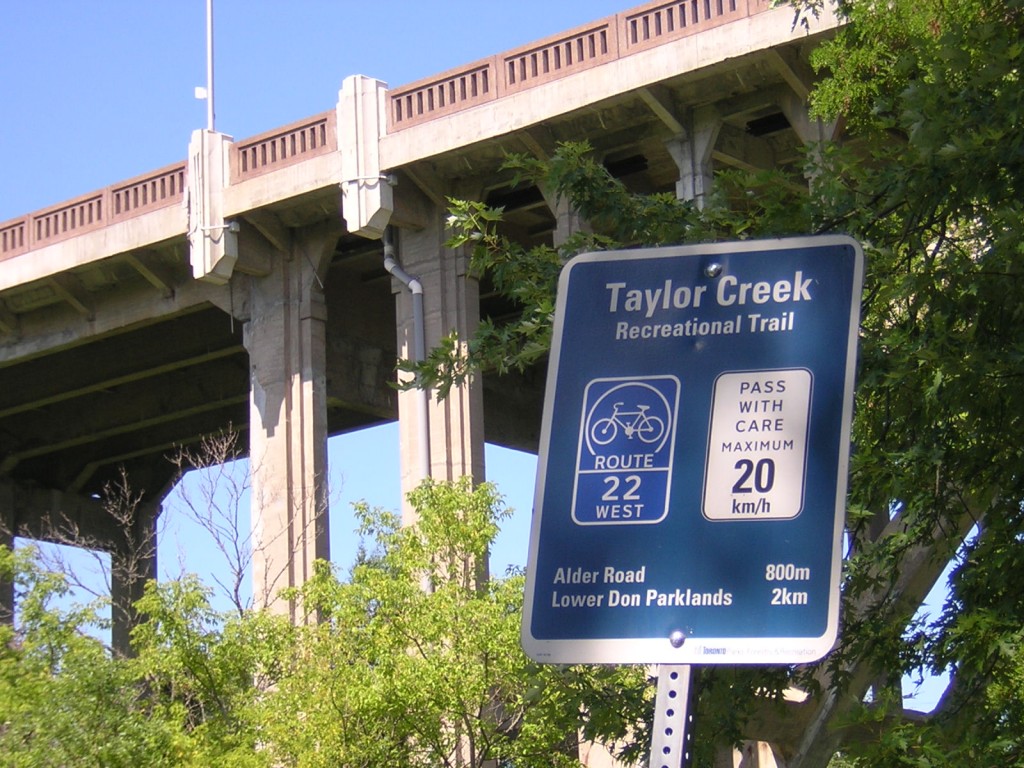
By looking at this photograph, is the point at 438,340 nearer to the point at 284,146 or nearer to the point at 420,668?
the point at 284,146

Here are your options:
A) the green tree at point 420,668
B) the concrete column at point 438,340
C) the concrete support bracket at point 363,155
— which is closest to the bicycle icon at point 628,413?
the green tree at point 420,668

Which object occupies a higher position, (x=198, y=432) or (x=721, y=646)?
(x=198, y=432)

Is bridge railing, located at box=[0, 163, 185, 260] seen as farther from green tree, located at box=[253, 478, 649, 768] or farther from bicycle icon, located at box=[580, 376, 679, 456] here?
bicycle icon, located at box=[580, 376, 679, 456]

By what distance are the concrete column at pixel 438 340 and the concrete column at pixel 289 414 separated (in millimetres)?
1921

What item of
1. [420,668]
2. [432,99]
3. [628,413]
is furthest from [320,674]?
[628,413]

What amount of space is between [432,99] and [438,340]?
3943mm

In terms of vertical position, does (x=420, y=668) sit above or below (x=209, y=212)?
below

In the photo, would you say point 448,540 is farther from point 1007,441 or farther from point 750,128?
point 1007,441

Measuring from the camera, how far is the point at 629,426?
3.39 m

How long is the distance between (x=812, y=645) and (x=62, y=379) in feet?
121

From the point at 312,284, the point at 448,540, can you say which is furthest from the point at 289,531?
the point at 448,540

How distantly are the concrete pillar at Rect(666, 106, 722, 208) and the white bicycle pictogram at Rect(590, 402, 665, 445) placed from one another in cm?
2212

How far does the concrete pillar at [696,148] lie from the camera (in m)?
25.3

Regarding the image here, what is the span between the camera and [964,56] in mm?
7852
